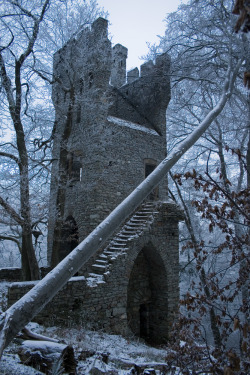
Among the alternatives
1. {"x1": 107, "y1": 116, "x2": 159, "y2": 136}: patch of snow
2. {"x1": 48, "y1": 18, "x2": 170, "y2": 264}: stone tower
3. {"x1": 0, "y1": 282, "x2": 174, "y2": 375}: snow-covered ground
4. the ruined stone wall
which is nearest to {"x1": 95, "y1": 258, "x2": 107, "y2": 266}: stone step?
the ruined stone wall

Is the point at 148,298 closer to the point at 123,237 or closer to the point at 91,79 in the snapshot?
the point at 123,237

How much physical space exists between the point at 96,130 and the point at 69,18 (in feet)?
13.7

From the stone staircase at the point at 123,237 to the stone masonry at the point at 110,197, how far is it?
0.11 feet

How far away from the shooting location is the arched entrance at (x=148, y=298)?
37.9 ft

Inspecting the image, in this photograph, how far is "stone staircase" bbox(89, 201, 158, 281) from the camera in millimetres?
9680

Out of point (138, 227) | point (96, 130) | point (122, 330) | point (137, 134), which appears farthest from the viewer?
point (137, 134)

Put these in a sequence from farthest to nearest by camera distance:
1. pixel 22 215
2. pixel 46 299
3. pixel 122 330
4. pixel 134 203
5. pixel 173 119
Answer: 1. pixel 173 119
2. pixel 122 330
3. pixel 22 215
4. pixel 134 203
5. pixel 46 299

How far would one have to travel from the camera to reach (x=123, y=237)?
432 inches

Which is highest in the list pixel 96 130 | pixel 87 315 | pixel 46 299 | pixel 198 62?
pixel 198 62

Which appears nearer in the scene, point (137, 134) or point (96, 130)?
point (96, 130)

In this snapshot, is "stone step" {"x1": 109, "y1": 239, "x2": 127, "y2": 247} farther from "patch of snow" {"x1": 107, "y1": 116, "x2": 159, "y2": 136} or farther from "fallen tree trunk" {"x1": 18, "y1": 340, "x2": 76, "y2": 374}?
"fallen tree trunk" {"x1": 18, "y1": 340, "x2": 76, "y2": 374}

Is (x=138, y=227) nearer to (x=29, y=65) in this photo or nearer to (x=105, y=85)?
(x=105, y=85)

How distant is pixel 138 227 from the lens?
11031mm

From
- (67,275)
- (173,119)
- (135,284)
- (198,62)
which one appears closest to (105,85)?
(198,62)
